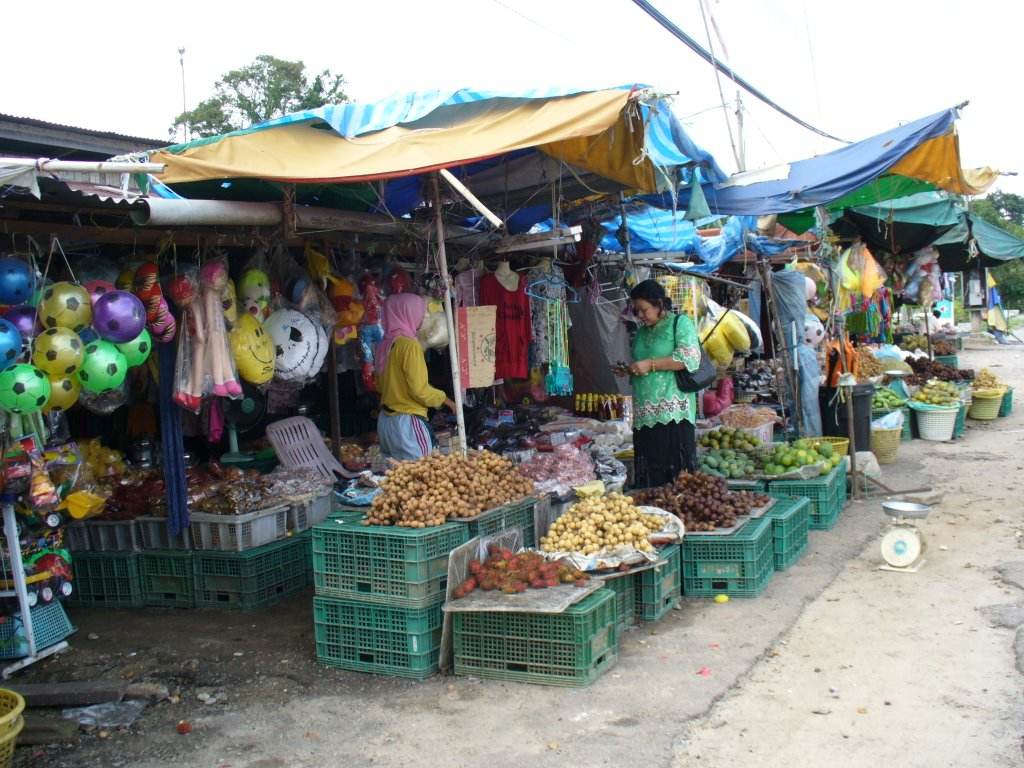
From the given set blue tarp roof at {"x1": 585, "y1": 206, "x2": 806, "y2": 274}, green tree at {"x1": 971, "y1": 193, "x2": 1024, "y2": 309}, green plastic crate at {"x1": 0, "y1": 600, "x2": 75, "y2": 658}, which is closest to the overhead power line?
blue tarp roof at {"x1": 585, "y1": 206, "x2": 806, "y2": 274}

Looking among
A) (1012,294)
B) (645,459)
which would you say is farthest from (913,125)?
(1012,294)

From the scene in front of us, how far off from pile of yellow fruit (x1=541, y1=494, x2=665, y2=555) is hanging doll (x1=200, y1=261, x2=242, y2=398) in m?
2.24

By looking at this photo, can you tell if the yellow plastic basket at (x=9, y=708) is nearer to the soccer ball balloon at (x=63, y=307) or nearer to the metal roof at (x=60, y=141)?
the soccer ball balloon at (x=63, y=307)

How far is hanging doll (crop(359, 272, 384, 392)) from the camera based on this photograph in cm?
697

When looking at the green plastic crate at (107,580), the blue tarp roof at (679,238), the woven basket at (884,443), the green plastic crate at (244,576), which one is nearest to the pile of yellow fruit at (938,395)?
the woven basket at (884,443)

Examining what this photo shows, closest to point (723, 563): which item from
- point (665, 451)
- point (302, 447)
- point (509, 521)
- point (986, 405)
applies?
point (665, 451)

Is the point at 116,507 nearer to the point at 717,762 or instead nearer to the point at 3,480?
the point at 3,480

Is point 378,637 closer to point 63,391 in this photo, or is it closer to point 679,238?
point 63,391

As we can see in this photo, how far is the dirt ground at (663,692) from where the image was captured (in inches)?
156

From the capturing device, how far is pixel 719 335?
428 inches

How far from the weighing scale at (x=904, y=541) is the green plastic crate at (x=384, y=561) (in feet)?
11.0

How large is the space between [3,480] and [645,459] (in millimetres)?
4666

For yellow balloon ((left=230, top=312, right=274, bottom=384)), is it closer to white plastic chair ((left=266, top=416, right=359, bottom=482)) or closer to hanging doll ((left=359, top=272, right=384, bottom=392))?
hanging doll ((left=359, top=272, right=384, bottom=392))

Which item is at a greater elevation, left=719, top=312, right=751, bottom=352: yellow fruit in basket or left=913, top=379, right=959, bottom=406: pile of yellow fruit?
left=719, top=312, right=751, bottom=352: yellow fruit in basket
